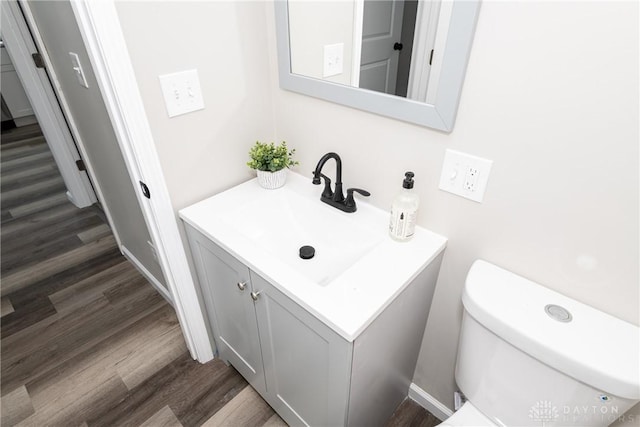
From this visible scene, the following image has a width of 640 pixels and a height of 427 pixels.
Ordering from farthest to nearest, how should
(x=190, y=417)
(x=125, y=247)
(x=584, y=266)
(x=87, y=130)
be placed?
(x=125, y=247) < (x=87, y=130) < (x=190, y=417) < (x=584, y=266)

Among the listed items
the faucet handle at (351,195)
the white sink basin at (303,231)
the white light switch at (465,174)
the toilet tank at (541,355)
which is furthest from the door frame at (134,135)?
the toilet tank at (541,355)

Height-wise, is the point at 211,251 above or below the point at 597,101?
below

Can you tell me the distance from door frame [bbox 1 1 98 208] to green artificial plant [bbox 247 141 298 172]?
183 cm

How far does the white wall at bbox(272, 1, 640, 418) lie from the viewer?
27.0 inches

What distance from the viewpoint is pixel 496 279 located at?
0.95m

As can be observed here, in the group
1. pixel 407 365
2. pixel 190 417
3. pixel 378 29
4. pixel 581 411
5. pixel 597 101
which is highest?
pixel 378 29

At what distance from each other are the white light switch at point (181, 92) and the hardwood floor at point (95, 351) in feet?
3.88

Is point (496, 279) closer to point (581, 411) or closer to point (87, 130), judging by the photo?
Result: point (581, 411)

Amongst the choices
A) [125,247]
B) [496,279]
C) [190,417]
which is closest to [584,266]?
[496,279]

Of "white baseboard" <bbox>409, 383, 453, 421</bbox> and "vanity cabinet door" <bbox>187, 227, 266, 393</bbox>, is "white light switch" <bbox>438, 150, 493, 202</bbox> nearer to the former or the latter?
"vanity cabinet door" <bbox>187, 227, 266, 393</bbox>

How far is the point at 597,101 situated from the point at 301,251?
2.83 ft

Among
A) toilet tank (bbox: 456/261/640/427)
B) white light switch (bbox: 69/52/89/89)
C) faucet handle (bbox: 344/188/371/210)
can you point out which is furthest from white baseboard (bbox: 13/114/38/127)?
toilet tank (bbox: 456/261/640/427)

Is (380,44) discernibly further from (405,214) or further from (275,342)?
(275,342)

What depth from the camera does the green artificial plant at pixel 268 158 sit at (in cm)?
130
